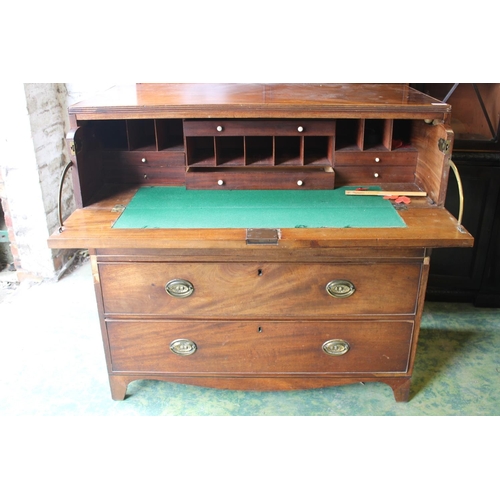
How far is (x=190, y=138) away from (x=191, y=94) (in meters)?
0.20

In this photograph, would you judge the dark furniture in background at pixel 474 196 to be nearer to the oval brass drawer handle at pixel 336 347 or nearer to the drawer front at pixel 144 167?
the oval brass drawer handle at pixel 336 347

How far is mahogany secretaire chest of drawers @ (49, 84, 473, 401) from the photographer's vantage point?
195 centimetres

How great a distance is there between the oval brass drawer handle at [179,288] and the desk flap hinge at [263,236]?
1.11 feet

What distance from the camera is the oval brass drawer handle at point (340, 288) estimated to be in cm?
200

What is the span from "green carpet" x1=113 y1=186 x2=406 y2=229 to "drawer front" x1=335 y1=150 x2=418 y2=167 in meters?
0.14

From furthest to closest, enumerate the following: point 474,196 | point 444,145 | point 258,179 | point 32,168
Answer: point 32,168
point 474,196
point 258,179
point 444,145

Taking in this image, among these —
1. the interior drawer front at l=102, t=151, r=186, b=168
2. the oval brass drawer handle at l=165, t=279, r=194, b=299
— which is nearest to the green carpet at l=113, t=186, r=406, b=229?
the interior drawer front at l=102, t=151, r=186, b=168

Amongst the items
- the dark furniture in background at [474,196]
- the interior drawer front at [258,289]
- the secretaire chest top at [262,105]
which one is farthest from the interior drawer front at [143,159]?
the dark furniture in background at [474,196]

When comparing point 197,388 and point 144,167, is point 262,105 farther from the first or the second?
point 197,388

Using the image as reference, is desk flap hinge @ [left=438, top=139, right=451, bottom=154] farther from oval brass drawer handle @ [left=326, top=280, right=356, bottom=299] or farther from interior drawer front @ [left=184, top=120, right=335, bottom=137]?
oval brass drawer handle @ [left=326, top=280, right=356, bottom=299]

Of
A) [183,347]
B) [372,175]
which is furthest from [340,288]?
[183,347]

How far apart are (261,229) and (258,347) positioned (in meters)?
0.55

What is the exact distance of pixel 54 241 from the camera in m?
1.87

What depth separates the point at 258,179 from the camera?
2268 mm
